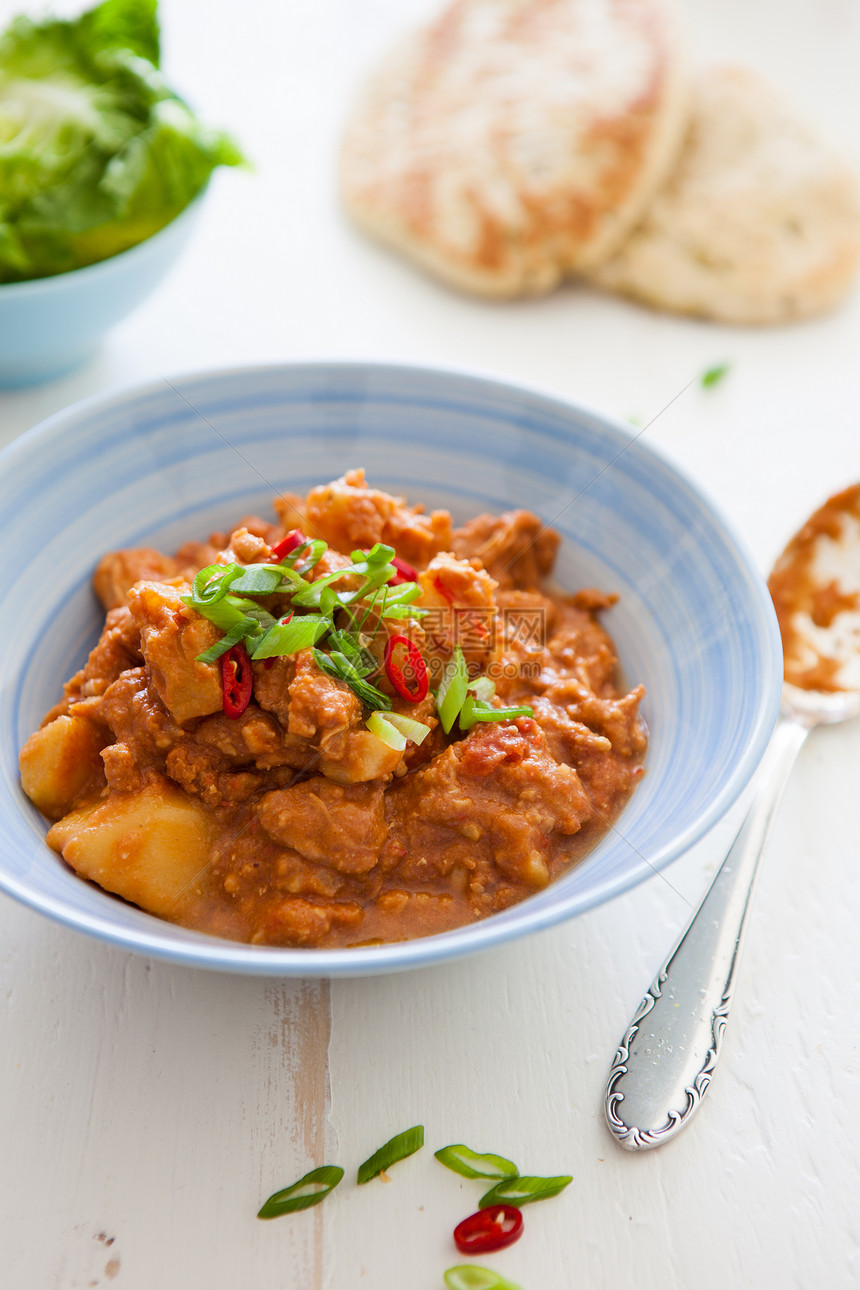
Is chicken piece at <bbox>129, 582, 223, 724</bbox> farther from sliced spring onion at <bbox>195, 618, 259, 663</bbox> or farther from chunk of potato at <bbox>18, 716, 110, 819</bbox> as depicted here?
→ chunk of potato at <bbox>18, 716, 110, 819</bbox>

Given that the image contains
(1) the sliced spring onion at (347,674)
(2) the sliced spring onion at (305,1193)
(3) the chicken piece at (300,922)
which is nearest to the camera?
(2) the sliced spring onion at (305,1193)

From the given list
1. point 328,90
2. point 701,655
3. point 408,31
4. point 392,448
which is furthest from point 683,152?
point 701,655

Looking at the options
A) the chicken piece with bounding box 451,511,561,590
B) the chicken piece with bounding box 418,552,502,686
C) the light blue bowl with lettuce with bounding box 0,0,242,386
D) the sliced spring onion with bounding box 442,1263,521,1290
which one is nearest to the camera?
the sliced spring onion with bounding box 442,1263,521,1290

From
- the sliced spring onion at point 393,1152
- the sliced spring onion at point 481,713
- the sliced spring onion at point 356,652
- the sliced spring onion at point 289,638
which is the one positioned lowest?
the sliced spring onion at point 393,1152

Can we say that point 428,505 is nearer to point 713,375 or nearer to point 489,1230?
point 713,375

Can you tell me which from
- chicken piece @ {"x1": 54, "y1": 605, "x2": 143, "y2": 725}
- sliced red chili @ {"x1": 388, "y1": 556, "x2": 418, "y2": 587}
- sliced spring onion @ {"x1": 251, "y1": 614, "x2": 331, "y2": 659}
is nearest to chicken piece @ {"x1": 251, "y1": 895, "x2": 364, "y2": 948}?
sliced spring onion @ {"x1": 251, "y1": 614, "x2": 331, "y2": 659}

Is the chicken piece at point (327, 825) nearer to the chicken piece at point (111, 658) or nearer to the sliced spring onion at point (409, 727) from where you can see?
the sliced spring onion at point (409, 727)

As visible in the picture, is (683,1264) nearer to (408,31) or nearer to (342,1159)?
(342,1159)

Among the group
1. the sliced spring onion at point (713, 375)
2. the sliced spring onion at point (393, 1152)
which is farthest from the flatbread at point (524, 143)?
the sliced spring onion at point (393, 1152)
